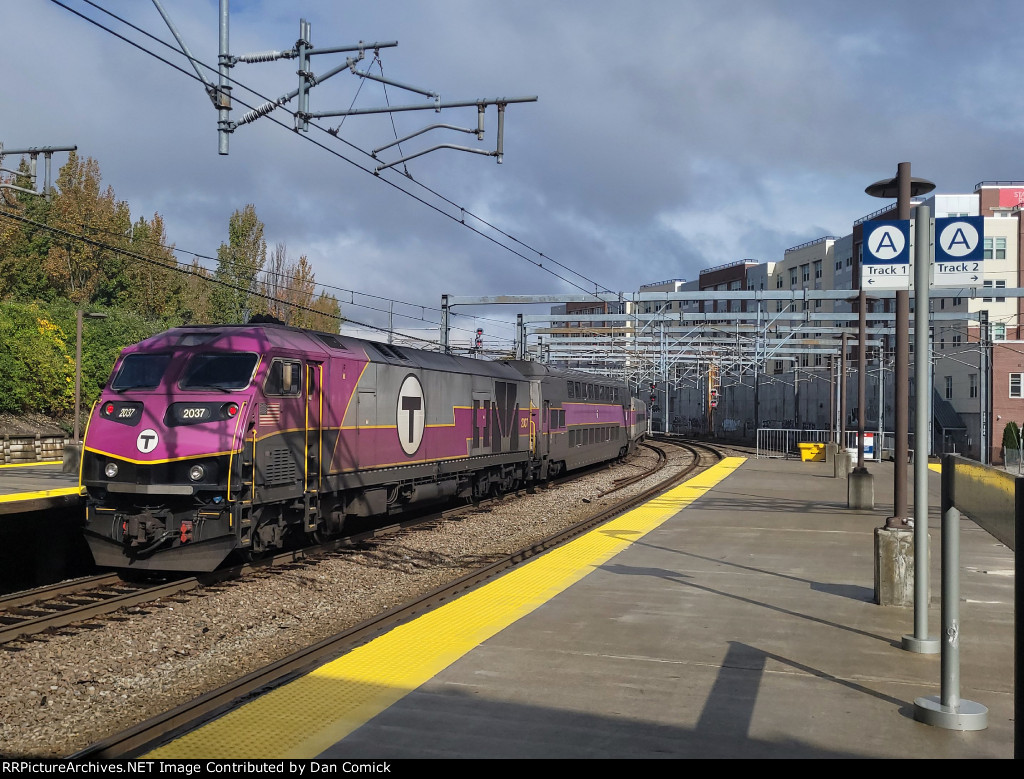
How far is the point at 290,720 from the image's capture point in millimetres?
6246

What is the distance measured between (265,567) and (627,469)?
25038 mm

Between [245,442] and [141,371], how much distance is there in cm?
222

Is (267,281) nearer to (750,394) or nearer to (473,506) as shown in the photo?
(473,506)

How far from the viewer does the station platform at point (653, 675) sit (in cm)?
577

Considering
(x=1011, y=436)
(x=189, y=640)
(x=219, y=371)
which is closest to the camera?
(x=189, y=640)

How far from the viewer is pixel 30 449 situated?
29.8 metres

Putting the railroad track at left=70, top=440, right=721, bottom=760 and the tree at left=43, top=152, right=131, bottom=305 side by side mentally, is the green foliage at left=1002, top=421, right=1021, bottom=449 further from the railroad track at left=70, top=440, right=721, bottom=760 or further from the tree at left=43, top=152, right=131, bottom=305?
the tree at left=43, top=152, right=131, bottom=305

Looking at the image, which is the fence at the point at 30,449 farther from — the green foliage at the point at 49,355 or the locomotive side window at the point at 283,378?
the locomotive side window at the point at 283,378

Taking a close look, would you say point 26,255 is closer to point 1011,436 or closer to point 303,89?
point 303,89

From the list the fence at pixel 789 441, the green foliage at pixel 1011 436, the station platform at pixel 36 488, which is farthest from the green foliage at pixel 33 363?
the green foliage at pixel 1011 436

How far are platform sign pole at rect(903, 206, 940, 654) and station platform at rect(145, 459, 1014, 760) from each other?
229 millimetres

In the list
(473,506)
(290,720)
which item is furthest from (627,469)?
(290,720)

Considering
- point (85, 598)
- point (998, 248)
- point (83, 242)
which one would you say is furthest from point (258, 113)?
point (998, 248)

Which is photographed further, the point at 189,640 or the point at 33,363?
the point at 33,363
